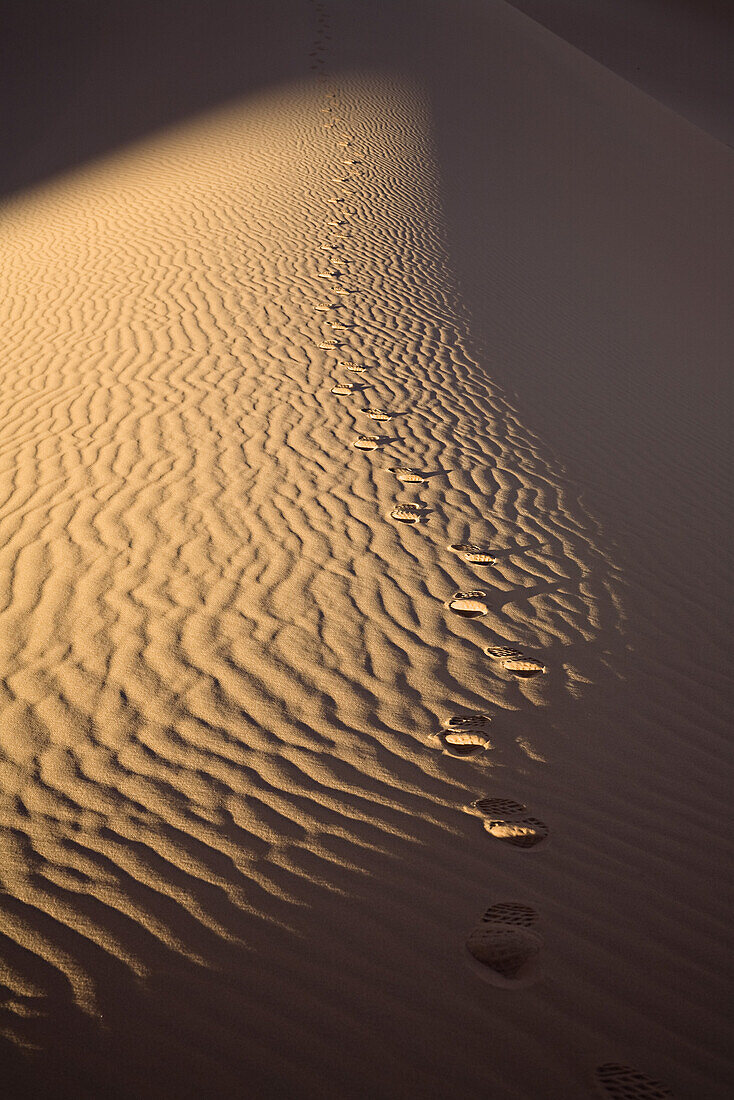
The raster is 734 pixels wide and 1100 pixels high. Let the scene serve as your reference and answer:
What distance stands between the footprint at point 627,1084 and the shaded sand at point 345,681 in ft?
0.09

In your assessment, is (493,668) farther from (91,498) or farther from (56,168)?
(56,168)

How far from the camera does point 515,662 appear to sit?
3881 millimetres

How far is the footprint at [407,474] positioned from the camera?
5531 mm

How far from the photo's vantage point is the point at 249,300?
8281mm

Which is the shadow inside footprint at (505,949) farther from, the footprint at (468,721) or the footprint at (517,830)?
the footprint at (468,721)

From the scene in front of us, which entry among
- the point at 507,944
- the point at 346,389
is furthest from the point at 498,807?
the point at 346,389

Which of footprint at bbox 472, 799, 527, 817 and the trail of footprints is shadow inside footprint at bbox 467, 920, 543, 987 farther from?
footprint at bbox 472, 799, 527, 817

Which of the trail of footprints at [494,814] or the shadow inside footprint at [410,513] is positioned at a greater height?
the shadow inside footprint at [410,513]

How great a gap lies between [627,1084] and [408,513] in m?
3.44

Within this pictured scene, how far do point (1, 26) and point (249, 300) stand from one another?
16.6 metres

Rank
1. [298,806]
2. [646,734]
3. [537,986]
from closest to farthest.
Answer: [537,986] → [298,806] → [646,734]

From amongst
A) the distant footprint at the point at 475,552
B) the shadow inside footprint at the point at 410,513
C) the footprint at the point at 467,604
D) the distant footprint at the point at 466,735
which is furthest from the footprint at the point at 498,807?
the shadow inside footprint at the point at 410,513

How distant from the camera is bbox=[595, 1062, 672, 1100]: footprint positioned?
2.10m

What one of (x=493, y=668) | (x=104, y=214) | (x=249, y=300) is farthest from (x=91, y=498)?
(x=104, y=214)
